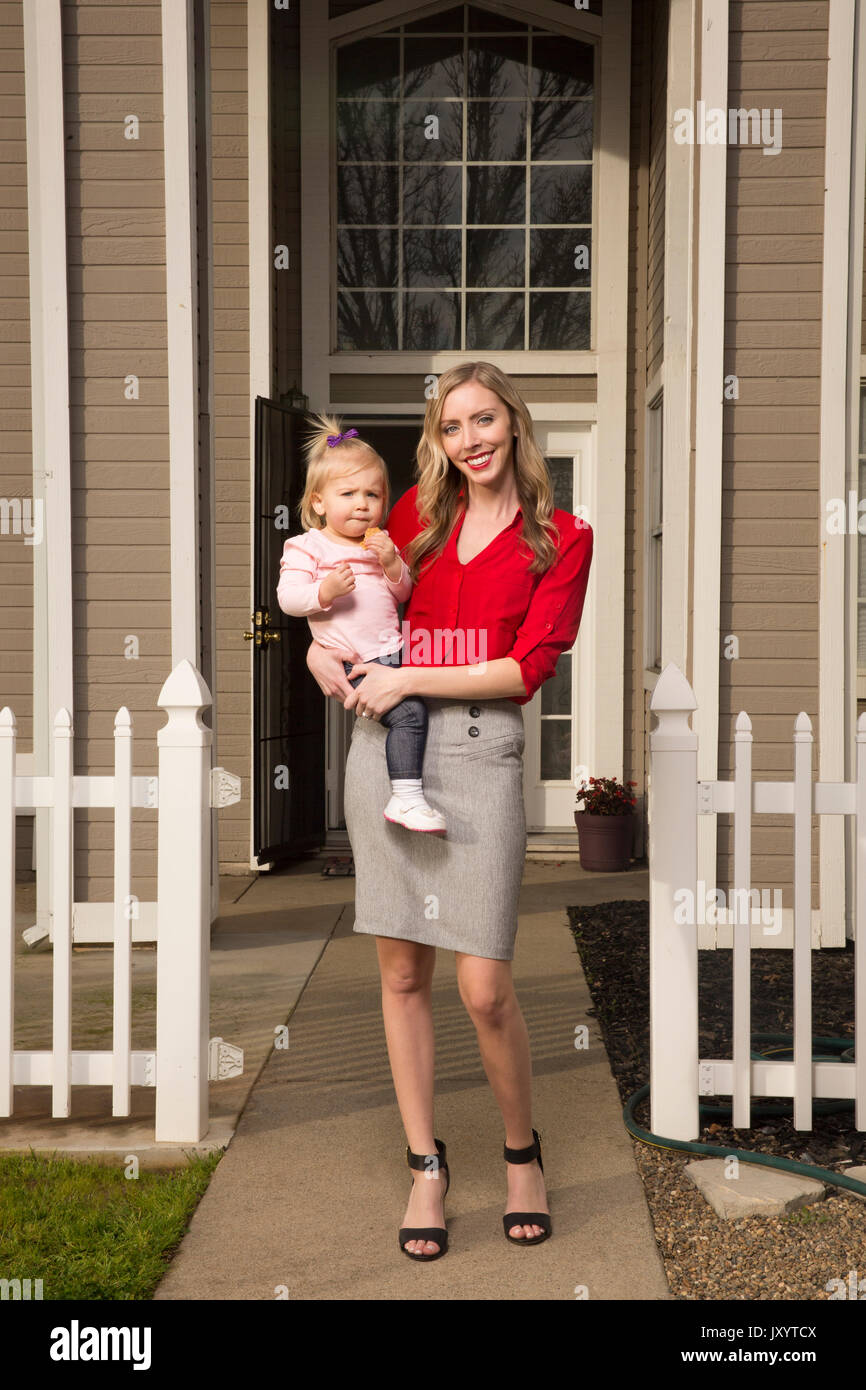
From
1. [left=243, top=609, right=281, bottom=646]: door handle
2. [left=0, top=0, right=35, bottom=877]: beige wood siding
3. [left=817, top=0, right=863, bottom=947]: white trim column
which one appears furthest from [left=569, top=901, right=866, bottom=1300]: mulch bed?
[left=0, top=0, right=35, bottom=877]: beige wood siding

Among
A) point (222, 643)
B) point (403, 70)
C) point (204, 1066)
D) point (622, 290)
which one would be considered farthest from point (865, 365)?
point (204, 1066)

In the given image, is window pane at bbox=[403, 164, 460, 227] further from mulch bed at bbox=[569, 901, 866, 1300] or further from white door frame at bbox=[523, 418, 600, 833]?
mulch bed at bbox=[569, 901, 866, 1300]

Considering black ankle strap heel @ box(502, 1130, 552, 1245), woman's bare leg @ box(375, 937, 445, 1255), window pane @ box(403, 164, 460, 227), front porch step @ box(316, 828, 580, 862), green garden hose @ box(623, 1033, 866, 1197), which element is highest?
window pane @ box(403, 164, 460, 227)

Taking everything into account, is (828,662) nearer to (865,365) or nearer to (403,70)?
(865,365)

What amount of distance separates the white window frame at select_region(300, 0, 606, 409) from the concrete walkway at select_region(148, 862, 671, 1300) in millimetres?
3461

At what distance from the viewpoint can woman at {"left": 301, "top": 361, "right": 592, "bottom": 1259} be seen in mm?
2490

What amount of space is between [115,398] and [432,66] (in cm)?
327

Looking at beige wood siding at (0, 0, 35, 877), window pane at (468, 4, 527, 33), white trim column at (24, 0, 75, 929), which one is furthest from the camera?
window pane at (468, 4, 527, 33)

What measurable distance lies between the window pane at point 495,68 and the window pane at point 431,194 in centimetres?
45

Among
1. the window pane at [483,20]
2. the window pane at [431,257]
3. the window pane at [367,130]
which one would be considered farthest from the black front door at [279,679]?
the window pane at [483,20]

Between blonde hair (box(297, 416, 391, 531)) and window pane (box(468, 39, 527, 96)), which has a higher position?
window pane (box(468, 39, 527, 96))

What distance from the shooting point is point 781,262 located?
4879 millimetres

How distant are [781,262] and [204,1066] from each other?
3.67m
